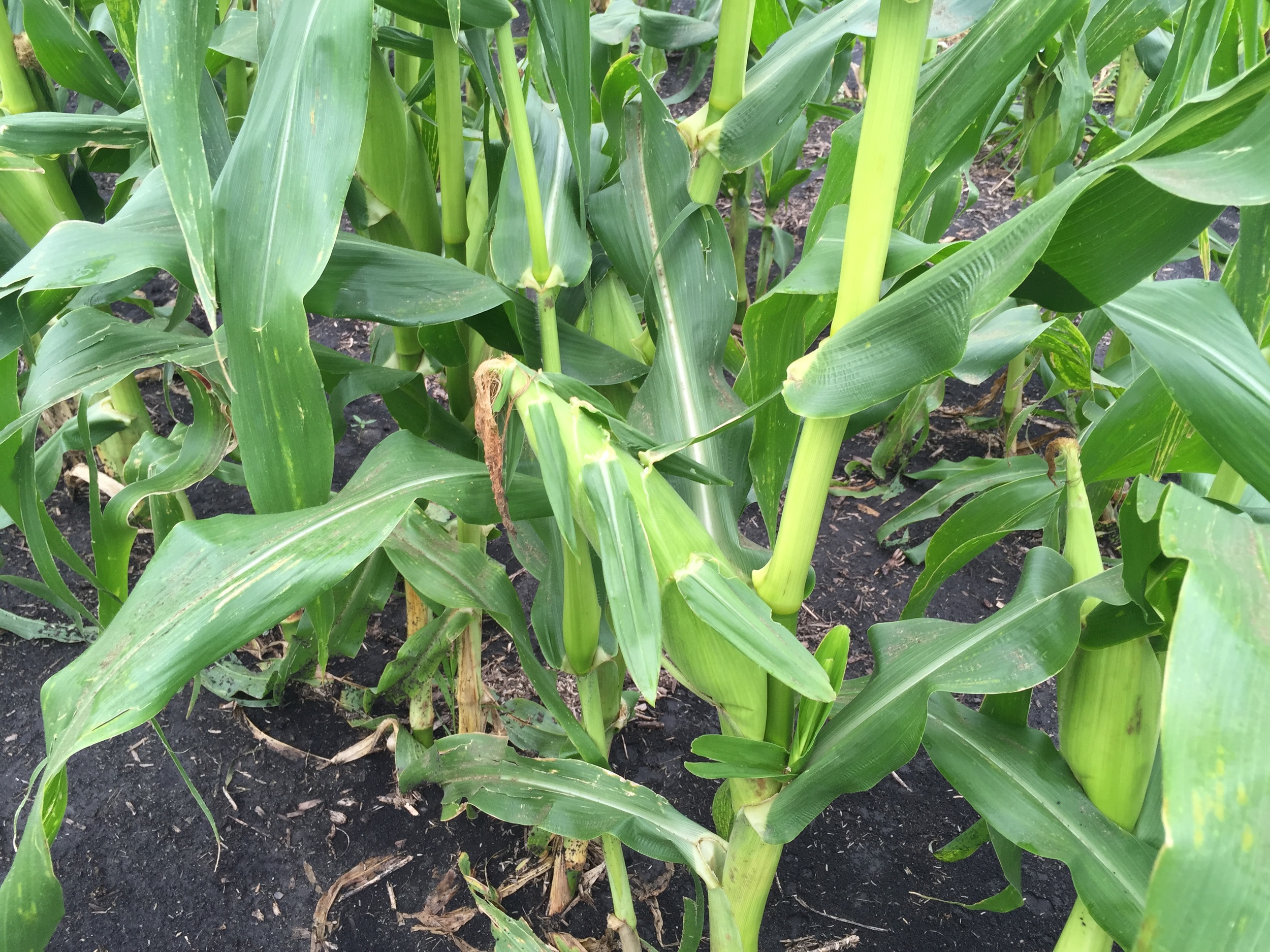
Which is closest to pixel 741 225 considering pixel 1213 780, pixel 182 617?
pixel 182 617

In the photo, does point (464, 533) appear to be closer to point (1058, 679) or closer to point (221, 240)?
point (221, 240)

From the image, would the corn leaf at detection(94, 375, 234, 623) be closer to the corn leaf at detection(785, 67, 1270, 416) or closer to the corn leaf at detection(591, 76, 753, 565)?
the corn leaf at detection(591, 76, 753, 565)

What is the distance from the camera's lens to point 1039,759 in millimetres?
580

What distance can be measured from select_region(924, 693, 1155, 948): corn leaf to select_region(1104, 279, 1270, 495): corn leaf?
256 mm

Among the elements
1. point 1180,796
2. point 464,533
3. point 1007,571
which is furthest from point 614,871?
point 1007,571

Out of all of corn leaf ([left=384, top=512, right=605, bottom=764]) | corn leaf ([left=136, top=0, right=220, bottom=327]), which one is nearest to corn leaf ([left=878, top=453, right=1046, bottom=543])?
corn leaf ([left=384, top=512, right=605, bottom=764])

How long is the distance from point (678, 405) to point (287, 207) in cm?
33

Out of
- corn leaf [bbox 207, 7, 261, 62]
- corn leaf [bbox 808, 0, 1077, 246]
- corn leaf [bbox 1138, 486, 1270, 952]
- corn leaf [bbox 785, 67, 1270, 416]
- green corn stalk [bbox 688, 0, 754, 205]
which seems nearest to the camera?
corn leaf [bbox 1138, 486, 1270, 952]

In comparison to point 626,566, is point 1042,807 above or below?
below

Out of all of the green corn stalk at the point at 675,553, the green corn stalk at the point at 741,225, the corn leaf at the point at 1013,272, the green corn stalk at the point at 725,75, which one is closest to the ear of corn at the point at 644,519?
the green corn stalk at the point at 675,553

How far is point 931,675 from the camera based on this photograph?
21.2 inches

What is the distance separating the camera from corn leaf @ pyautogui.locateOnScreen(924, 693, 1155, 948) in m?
0.52

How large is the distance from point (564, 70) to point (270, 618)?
423 millimetres

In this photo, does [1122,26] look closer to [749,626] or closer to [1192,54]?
[1192,54]
